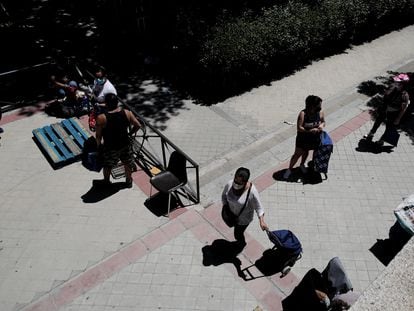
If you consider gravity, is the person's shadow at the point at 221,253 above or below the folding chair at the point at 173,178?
below

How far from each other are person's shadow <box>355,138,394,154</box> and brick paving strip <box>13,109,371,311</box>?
2.80 metres

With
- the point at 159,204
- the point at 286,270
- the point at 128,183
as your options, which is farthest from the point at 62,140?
the point at 286,270

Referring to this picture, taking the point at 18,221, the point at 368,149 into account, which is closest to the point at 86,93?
the point at 18,221

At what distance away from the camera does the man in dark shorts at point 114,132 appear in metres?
6.20

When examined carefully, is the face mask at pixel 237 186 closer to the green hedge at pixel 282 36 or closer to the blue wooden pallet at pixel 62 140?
the blue wooden pallet at pixel 62 140

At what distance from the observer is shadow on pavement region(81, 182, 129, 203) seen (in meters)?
7.07

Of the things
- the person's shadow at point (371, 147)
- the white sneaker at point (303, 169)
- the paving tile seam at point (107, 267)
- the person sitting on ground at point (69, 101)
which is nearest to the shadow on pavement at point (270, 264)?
the paving tile seam at point (107, 267)

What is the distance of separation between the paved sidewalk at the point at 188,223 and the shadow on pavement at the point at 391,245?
5.4 inches

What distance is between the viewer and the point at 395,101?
25.9 ft

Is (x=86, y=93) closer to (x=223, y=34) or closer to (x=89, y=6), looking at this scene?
(x=223, y=34)

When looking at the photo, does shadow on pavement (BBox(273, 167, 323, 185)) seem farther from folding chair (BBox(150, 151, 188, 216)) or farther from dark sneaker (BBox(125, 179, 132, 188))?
dark sneaker (BBox(125, 179, 132, 188))

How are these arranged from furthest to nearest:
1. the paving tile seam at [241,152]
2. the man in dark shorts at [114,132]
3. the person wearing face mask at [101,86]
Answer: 1. the person wearing face mask at [101,86]
2. the paving tile seam at [241,152]
3. the man in dark shorts at [114,132]

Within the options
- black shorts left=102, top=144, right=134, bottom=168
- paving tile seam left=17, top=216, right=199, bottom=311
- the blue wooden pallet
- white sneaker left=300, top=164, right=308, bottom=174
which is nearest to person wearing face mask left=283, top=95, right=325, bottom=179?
white sneaker left=300, top=164, right=308, bottom=174

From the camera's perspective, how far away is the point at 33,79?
10164 mm
